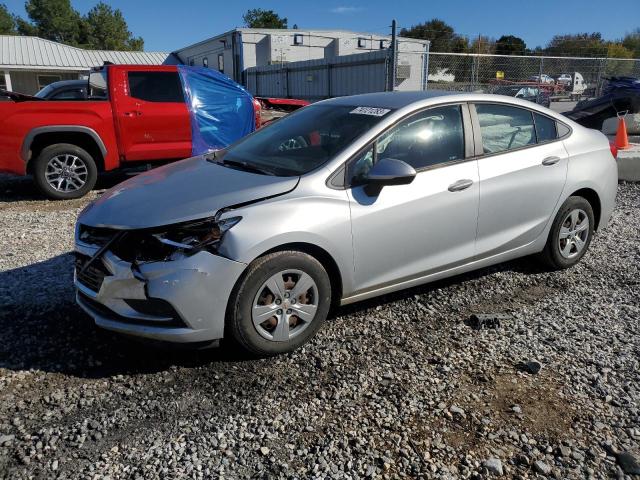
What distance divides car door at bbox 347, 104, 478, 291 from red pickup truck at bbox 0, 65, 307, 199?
17.2 ft

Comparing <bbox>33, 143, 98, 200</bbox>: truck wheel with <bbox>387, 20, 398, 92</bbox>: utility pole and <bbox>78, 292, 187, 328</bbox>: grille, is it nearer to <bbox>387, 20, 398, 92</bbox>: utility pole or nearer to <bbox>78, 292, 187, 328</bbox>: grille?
<bbox>78, 292, 187, 328</bbox>: grille

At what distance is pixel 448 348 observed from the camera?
11.4 ft

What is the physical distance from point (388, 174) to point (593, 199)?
2605 mm

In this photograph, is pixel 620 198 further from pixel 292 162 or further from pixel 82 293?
pixel 82 293

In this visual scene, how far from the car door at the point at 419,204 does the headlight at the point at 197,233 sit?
0.88 m

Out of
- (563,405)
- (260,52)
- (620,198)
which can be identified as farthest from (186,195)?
(260,52)

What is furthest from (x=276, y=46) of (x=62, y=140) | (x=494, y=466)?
(x=494, y=466)

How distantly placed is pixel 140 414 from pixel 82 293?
3.24 ft

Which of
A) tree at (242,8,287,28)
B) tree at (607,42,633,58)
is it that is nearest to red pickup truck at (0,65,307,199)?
tree at (607,42,633,58)

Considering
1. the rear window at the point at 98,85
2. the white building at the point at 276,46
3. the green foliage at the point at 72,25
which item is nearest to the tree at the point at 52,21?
the green foliage at the point at 72,25

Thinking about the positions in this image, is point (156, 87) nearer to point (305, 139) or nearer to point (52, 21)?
point (305, 139)

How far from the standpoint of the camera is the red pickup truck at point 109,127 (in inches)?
277

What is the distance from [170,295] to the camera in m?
2.90

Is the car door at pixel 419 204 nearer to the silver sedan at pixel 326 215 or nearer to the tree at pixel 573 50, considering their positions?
the silver sedan at pixel 326 215
